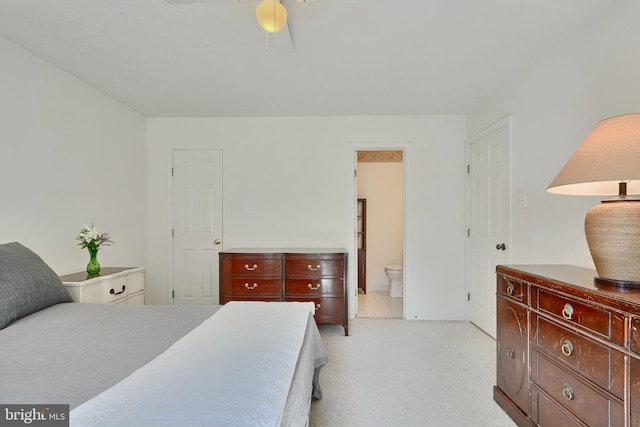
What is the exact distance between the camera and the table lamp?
3.59 ft

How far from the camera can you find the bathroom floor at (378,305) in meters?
3.50

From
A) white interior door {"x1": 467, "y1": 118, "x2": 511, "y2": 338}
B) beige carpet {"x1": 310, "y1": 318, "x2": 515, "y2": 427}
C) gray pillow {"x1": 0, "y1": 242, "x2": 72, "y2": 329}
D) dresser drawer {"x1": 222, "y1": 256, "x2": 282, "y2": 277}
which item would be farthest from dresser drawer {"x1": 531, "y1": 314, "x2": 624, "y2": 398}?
gray pillow {"x1": 0, "y1": 242, "x2": 72, "y2": 329}

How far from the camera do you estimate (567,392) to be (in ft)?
4.07

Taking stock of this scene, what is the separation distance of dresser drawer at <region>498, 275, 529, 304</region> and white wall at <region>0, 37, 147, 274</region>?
10.8 ft

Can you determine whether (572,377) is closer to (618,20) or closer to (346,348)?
(346,348)

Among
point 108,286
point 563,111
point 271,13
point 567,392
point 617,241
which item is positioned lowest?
point 567,392

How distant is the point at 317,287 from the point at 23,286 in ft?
6.88

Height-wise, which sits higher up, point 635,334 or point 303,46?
point 303,46

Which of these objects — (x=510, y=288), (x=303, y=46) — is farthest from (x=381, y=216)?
(x=303, y=46)

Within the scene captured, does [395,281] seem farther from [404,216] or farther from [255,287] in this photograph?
[255,287]

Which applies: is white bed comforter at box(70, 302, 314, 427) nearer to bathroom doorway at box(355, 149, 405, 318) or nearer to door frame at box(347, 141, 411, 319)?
door frame at box(347, 141, 411, 319)

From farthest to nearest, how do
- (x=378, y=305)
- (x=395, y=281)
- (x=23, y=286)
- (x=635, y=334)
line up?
(x=395, y=281), (x=378, y=305), (x=23, y=286), (x=635, y=334)

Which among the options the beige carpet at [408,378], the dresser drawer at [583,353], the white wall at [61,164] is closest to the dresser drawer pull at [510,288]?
the dresser drawer at [583,353]

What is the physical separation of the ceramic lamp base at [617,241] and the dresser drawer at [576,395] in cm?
45
